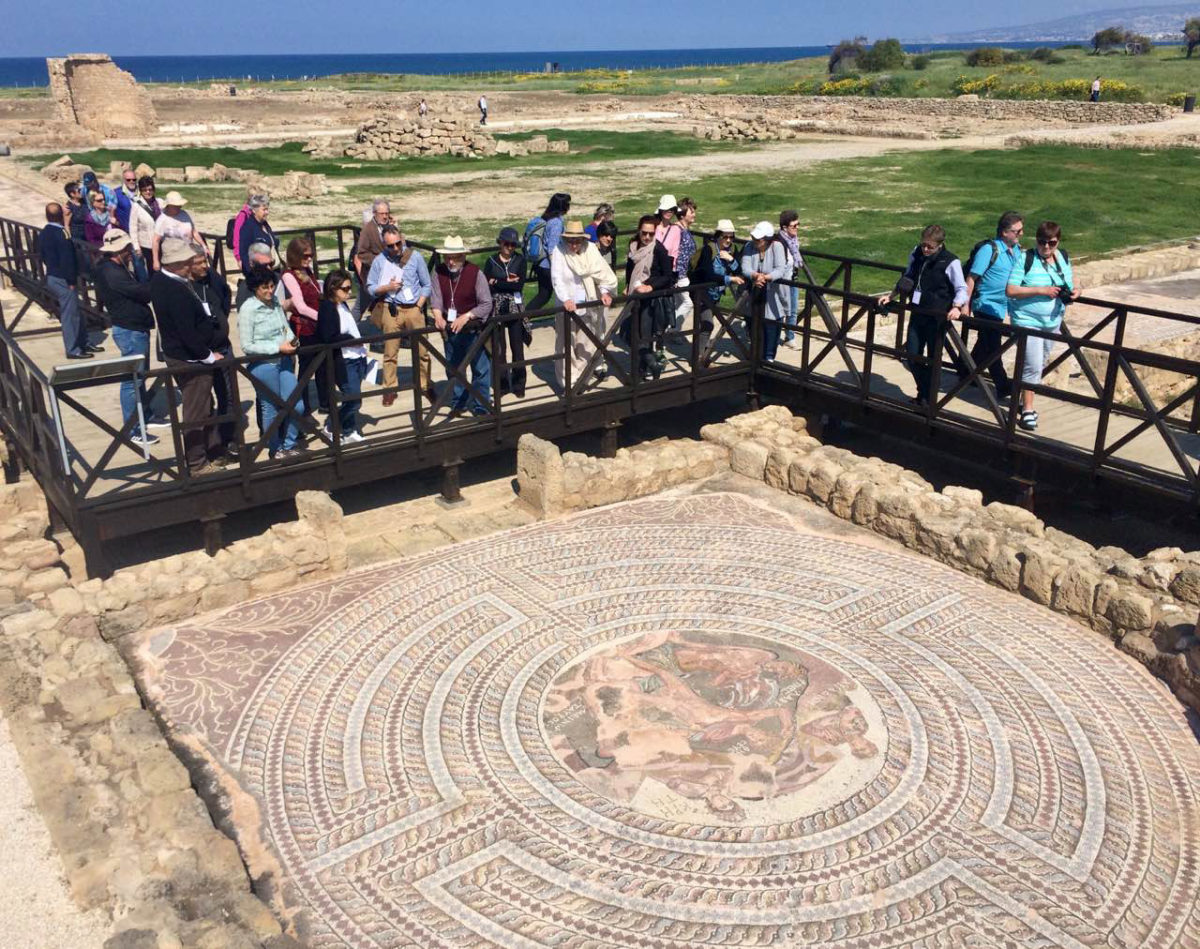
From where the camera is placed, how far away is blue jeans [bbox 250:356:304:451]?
9.24m

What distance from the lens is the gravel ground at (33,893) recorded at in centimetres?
488

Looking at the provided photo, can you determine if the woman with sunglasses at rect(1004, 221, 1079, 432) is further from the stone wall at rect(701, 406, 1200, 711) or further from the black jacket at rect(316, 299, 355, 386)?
the black jacket at rect(316, 299, 355, 386)

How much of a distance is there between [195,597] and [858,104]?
174 feet

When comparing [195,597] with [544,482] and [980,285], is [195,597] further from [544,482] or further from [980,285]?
[980,285]

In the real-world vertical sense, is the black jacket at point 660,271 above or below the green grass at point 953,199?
above

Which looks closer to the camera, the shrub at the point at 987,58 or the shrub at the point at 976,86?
the shrub at the point at 976,86

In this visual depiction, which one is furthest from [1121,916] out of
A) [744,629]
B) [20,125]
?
[20,125]

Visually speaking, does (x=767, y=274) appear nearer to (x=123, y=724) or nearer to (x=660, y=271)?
(x=660, y=271)

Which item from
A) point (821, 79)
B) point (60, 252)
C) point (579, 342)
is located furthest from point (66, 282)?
point (821, 79)

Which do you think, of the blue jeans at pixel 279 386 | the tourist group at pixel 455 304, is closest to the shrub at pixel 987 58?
the tourist group at pixel 455 304

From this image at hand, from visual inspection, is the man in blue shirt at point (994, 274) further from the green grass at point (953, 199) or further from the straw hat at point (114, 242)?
the straw hat at point (114, 242)

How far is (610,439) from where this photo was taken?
11.4 metres

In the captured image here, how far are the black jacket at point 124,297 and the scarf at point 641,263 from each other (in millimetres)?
4684

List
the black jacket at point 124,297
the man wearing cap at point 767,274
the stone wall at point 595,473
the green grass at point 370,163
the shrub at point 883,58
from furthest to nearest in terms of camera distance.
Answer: the shrub at point 883,58 < the green grass at point 370,163 < the man wearing cap at point 767,274 < the black jacket at point 124,297 < the stone wall at point 595,473
